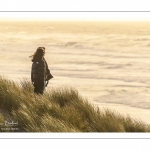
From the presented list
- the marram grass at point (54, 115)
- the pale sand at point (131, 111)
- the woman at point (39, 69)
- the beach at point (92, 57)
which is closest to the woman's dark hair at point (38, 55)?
the woman at point (39, 69)

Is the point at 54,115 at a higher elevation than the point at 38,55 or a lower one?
lower

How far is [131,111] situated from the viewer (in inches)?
291

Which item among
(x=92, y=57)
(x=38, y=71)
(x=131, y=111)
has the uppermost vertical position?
(x=92, y=57)

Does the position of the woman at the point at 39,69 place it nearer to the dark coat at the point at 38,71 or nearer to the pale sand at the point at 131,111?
the dark coat at the point at 38,71

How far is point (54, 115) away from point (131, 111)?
1.34 metres

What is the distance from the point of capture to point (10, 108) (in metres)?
6.95

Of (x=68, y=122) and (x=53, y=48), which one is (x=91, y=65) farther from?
(x=68, y=122)

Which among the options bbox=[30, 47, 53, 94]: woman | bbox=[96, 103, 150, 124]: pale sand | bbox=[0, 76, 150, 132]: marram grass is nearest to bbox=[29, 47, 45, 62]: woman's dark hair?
bbox=[30, 47, 53, 94]: woman

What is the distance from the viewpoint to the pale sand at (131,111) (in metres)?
7.19

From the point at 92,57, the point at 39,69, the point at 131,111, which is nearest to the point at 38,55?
the point at 39,69

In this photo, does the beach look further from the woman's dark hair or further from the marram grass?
the marram grass

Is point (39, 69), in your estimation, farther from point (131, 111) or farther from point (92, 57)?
point (131, 111)
